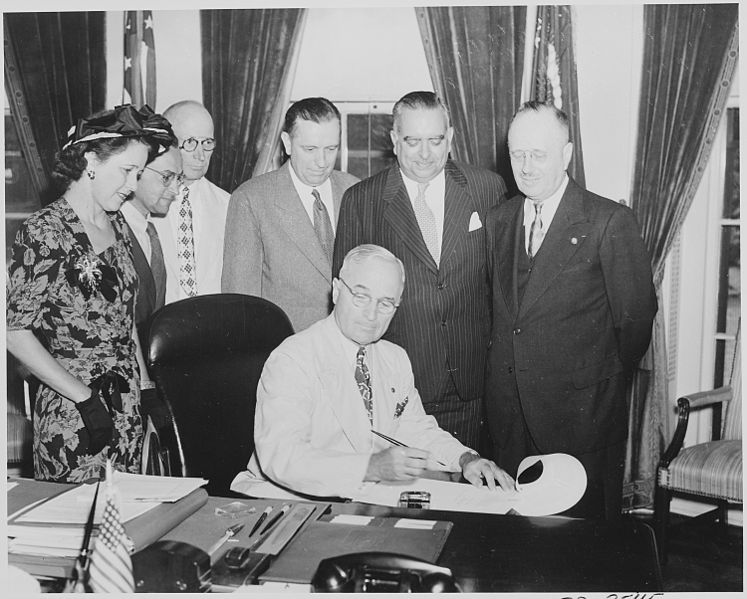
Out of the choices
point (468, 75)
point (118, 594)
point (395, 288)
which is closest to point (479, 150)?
point (468, 75)

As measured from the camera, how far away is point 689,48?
274cm

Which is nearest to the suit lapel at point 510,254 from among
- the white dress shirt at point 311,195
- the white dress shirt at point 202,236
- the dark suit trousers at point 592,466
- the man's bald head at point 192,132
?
the dark suit trousers at point 592,466

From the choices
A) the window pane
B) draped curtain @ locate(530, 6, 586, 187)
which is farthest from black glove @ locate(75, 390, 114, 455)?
the window pane

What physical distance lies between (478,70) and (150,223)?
1.35 metres

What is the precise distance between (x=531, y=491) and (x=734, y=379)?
1528mm

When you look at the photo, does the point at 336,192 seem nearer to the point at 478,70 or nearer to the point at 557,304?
the point at 478,70

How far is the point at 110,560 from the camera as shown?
1.26 metres

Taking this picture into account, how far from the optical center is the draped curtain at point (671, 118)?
271cm

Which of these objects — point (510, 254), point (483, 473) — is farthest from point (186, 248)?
point (483, 473)

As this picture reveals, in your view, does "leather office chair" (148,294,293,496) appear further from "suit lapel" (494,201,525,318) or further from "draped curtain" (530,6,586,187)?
"draped curtain" (530,6,586,187)

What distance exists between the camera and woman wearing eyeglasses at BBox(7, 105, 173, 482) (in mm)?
2191

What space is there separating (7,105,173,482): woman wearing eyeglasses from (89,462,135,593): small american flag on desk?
1033 millimetres

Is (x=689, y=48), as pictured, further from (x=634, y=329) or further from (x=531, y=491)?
(x=531, y=491)

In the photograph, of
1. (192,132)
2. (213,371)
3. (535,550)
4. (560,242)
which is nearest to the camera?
(535,550)
